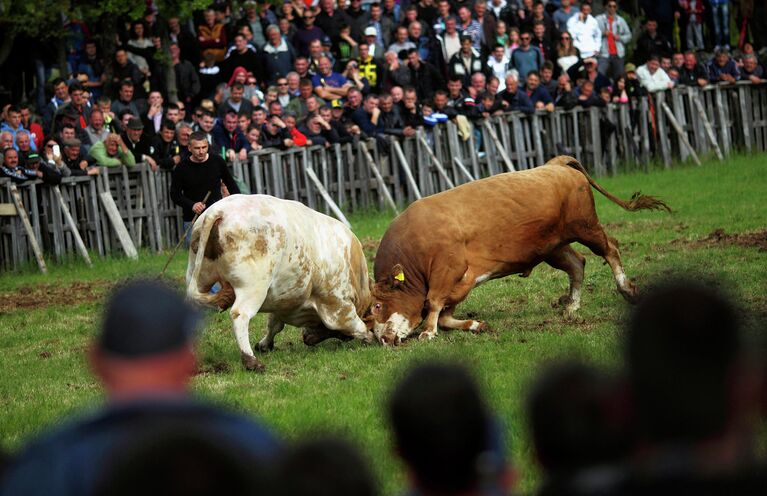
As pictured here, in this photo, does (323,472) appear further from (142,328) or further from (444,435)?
(142,328)

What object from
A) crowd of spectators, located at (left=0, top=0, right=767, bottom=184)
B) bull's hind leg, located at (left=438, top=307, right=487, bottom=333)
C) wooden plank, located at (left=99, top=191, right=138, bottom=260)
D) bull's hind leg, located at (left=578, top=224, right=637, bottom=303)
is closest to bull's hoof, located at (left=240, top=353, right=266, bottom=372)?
bull's hind leg, located at (left=438, top=307, right=487, bottom=333)

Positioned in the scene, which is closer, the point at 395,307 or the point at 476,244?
the point at 395,307

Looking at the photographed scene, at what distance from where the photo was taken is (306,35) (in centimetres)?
2128

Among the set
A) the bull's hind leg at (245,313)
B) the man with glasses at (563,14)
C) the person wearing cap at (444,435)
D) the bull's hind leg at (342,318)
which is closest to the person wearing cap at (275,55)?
the man with glasses at (563,14)

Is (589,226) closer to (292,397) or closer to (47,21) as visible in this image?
(292,397)

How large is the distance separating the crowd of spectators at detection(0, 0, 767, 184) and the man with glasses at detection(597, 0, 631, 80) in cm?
3

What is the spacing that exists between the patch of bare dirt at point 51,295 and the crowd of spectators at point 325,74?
2.10 metres

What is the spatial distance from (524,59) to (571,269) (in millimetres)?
11469

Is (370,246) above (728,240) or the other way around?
Answer: above

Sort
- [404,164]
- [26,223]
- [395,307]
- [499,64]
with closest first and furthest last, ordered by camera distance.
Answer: [395,307] < [26,223] < [404,164] < [499,64]

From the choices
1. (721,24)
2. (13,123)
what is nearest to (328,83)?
(13,123)

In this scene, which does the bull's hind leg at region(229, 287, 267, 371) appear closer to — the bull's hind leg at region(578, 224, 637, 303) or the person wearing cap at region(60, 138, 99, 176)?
the bull's hind leg at region(578, 224, 637, 303)

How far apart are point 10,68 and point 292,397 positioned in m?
13.2

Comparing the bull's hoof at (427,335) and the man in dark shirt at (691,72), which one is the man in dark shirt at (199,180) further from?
the man in dark shirt at (691,72)
